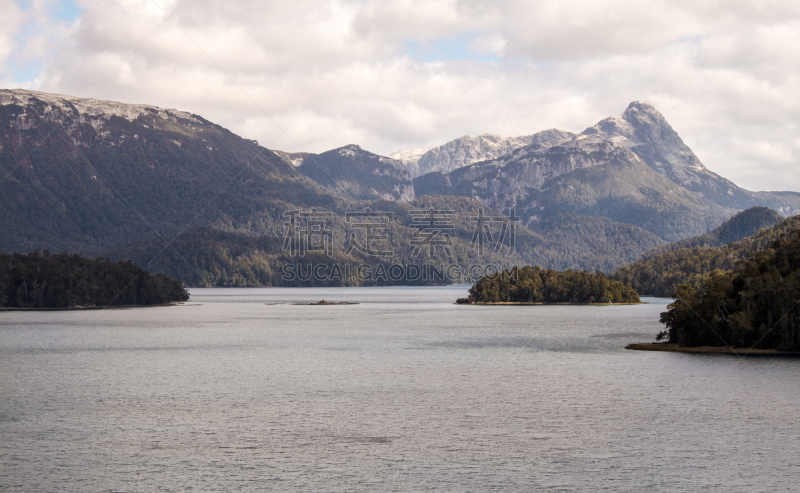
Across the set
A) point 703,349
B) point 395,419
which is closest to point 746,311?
point 703,349

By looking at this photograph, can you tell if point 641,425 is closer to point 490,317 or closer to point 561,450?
point 561,450

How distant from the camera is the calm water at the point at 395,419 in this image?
42.5 metres

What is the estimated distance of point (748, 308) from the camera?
319ft

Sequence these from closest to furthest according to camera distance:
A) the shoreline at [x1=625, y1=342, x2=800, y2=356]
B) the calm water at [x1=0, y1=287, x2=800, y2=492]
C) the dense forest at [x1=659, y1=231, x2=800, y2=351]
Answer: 1. the calm water at [x1=0, y1=287, x2=800, y2=492]
2. the dense forest at [x1=659, y1=231, x2=800, y2=351]
3. the shoreline at [x1=625, y1=342, x2=800, y2=356]

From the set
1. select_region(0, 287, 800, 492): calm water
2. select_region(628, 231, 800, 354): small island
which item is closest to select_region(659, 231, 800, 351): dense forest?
select_region(628, 231, 800, 354): small island

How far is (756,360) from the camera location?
91562 mm

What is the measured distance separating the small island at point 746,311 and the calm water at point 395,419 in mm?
6280

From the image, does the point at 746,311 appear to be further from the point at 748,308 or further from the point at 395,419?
the point at 395,419

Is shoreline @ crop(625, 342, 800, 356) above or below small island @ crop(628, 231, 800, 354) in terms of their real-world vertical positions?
below

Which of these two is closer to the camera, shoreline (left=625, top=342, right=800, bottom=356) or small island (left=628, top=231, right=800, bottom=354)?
small island (left=628, top=231, right=800, bottom=354)

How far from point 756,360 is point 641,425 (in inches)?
1748

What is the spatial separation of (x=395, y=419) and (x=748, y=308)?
60.4 meters

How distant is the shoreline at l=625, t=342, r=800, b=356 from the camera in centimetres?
9625

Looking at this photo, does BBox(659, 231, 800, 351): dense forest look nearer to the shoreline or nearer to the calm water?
the shoreline
